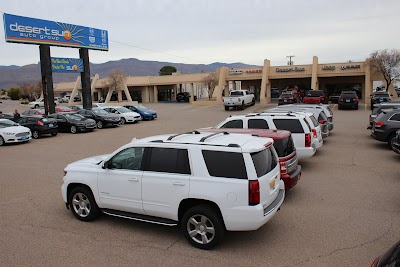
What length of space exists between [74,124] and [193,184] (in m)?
18.9

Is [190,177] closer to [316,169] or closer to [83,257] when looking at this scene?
[83,257]

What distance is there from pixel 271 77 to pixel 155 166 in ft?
136

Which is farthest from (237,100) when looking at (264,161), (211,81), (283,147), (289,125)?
(264,161)

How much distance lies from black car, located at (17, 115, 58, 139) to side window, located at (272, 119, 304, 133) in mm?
15246

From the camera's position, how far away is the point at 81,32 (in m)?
32.1

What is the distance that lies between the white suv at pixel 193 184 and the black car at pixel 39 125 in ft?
51.4

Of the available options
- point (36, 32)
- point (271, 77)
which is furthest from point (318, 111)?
point (271, 77)

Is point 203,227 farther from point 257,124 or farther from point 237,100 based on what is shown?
point 237,100

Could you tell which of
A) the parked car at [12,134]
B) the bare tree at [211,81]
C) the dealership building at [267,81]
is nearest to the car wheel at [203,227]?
the parked car at [12,134]

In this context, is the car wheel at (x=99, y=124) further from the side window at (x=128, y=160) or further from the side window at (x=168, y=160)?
the side window at (x=168, y=160)

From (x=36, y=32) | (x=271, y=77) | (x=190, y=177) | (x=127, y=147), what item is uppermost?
(x=36, y=32)

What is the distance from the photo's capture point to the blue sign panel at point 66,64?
30.7m

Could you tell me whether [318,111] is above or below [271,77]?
below

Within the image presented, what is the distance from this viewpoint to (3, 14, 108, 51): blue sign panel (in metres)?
26.1
